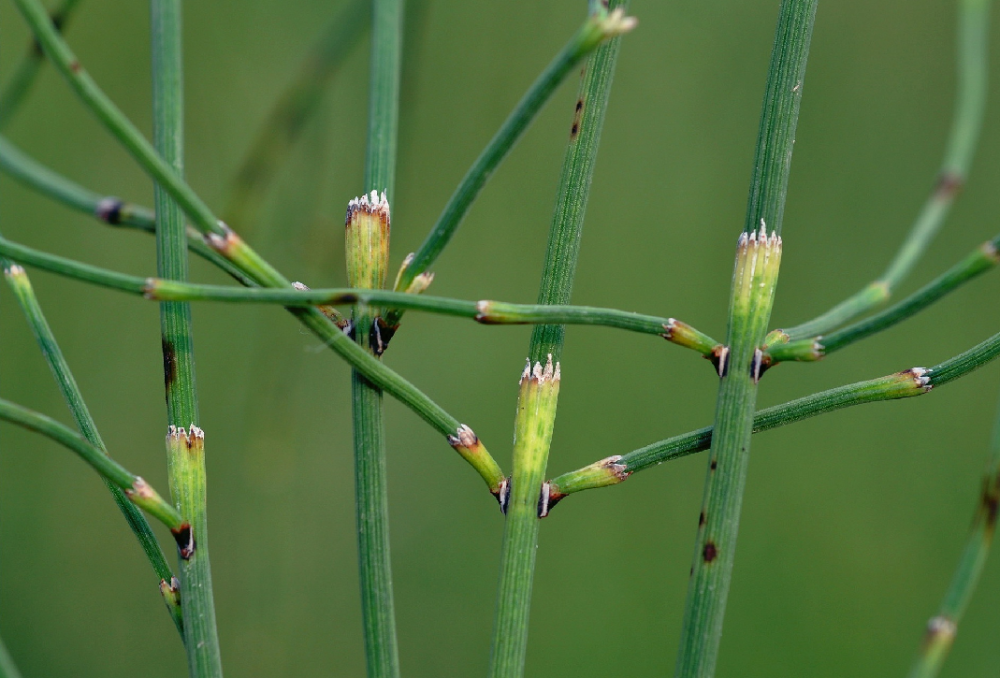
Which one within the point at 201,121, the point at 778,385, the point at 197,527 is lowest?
the point at 197,527

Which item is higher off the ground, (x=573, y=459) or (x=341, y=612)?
(x=573, y=459)

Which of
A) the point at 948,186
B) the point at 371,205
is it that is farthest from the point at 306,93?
the point at 948,186

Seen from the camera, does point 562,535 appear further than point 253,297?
Yes

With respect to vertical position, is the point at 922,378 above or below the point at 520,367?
below

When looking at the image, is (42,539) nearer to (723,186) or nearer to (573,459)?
(573,459)

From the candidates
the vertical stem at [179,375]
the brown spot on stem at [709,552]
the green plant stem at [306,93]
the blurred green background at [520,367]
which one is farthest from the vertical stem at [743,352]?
the blurred green background at [520,367]

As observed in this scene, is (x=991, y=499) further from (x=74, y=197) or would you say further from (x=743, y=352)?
(x=74, y=197)

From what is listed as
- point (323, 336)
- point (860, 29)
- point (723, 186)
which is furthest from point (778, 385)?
point (323, 336)

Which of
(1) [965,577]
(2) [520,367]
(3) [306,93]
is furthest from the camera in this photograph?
(2) [520,367]
